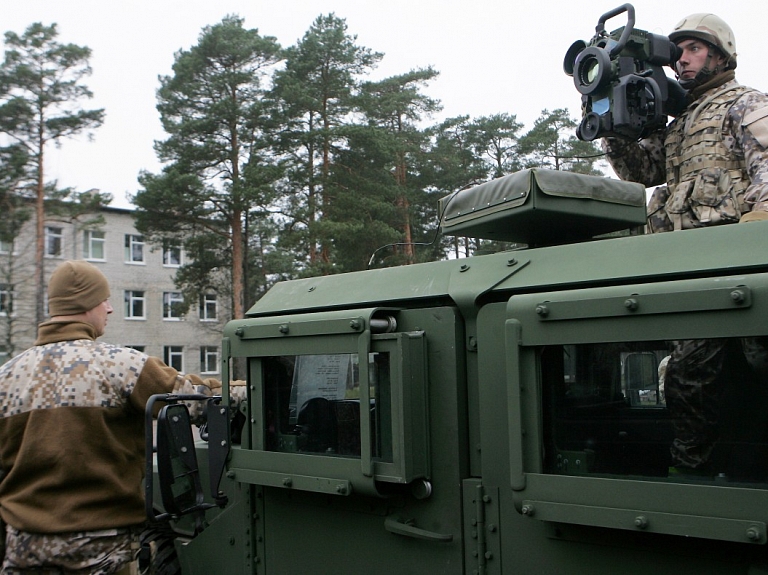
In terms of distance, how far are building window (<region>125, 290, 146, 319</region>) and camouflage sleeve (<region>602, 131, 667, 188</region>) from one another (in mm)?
39580

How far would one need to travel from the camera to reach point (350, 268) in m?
21.7

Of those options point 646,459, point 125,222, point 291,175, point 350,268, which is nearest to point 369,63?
point 291,175

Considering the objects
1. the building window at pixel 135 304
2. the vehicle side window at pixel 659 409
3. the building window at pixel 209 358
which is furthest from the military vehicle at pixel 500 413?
the building window at pixel 209 358

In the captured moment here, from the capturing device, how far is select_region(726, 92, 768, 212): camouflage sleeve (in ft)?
9.30

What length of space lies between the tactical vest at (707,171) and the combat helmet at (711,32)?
146 millimetres

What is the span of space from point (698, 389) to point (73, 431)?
2.09 metres

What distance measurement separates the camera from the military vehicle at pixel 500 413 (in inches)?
80.4

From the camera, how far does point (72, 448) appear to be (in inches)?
118

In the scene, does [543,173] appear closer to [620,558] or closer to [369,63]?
[620,558]

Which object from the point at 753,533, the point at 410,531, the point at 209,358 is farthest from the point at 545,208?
the point at 209,358

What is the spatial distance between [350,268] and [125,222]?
2339cm

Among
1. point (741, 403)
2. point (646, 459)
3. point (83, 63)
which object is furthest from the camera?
point (83, 63)

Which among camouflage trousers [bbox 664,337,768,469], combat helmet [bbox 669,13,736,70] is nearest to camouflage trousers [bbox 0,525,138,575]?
camouflage trousers [bbox 664,337,768,469]

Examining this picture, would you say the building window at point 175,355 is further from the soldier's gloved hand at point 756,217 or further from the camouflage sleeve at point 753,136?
the soldier's gloved hand at point 756,217
